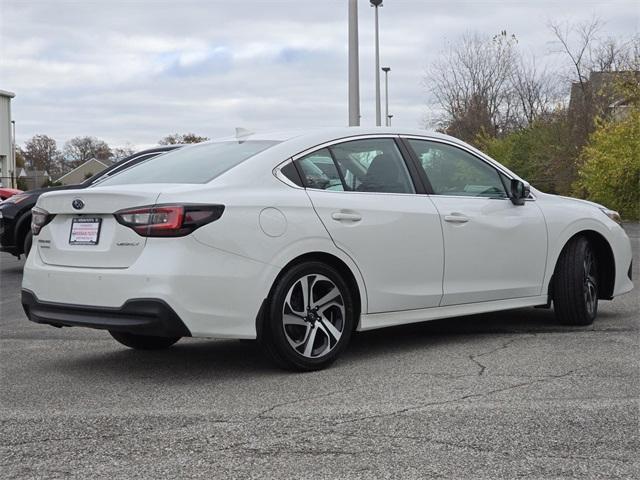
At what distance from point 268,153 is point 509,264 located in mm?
2062

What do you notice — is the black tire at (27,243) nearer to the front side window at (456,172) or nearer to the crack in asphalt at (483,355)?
the front side window at (456,172)

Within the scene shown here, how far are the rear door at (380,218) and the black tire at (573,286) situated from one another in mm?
1299

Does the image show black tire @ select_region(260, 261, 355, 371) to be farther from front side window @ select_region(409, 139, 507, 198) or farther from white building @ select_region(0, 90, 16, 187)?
white building @ select_region(0, 90, 16, 187)

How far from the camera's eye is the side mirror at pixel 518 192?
Result: 6.79 m

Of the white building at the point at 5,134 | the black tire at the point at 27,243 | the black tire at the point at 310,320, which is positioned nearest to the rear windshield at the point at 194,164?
the black tire at the point at 310,320

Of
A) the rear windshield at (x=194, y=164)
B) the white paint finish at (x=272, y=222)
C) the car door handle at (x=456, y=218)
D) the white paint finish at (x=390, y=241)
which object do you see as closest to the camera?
the white paint finish at (x=272, y=222)

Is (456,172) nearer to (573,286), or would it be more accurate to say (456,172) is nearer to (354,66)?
(573,286)

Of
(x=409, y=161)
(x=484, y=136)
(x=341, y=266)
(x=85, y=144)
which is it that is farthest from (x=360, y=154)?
(x=85, y=144)

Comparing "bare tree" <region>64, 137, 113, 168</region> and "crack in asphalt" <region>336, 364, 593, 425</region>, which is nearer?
"crack in asphalt" <region>336, 364, 593, 425</region>

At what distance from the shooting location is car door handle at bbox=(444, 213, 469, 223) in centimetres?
626

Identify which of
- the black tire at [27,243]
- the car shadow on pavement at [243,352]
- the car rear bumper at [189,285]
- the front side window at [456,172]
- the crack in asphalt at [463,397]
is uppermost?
the front side window at [456,172]

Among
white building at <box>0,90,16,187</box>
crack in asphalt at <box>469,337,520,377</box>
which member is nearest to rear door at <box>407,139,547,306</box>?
crack in asphalt at <box>469,337,520,377</box>

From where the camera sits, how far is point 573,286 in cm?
701

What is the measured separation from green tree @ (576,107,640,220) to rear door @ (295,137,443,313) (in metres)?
18.1
